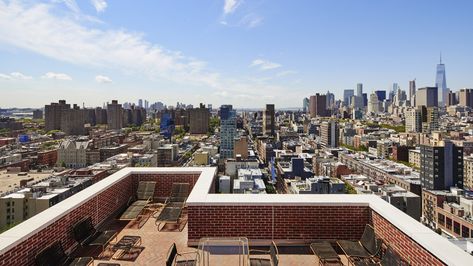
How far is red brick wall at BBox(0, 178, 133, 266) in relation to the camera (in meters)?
3.50

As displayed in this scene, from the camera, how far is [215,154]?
69.9 meters

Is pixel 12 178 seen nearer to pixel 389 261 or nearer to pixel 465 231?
pixel 465 231

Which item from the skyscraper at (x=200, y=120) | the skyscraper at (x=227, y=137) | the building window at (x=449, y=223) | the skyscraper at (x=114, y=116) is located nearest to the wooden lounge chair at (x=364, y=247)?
the building window at (x=449, y=223)

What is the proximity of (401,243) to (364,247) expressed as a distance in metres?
0.57

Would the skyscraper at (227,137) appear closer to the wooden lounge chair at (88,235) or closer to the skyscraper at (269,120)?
the skyscraper at (269,120)

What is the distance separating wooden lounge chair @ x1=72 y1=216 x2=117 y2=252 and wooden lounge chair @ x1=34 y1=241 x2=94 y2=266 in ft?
1.29

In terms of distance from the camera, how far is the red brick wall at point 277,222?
183 inches

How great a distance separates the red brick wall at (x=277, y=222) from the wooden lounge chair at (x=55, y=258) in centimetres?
137

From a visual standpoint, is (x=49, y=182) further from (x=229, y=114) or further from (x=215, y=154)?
(x=229, y=114)

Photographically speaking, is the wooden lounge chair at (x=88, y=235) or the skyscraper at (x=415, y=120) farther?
the skyscraper at (x=415, y=120)

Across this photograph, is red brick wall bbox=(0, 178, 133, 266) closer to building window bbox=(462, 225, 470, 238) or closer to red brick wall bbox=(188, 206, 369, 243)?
red brick wall bbox=(188, 206, 369, 243)

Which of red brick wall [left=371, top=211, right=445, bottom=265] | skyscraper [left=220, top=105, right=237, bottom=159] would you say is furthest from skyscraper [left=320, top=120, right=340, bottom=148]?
red brick wall [left=371, top=211, right=445, bottom=265]

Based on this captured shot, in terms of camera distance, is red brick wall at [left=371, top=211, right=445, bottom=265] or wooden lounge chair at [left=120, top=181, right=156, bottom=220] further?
wooden lounge chair at [left=120, top=181, right=156, bottom=220]

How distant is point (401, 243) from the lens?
376 centimetres
